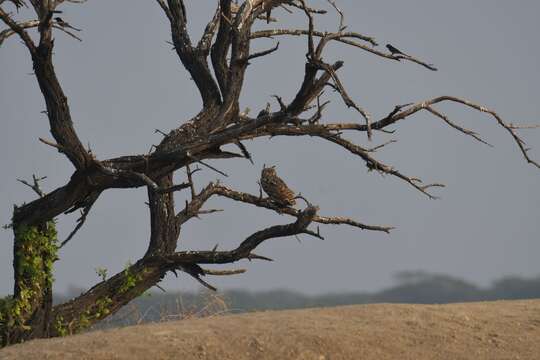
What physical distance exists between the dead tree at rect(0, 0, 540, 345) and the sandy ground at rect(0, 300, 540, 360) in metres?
1.40

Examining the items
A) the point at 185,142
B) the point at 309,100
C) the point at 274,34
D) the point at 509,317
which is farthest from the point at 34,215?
the point at 509,317

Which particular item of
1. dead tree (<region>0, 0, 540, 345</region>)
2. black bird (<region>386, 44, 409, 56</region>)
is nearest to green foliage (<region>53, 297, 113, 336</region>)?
dead tree (<region>0, 0, 540, 345</region>)

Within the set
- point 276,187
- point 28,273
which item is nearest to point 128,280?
point 28,273

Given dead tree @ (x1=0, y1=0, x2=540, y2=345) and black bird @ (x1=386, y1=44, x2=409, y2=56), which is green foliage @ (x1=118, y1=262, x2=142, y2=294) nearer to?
dead tree @ (x1=0, y1=0, x2=540, y2=345)

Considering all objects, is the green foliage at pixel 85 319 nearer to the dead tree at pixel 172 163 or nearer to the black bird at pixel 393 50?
the dead tree at pixel 172 163

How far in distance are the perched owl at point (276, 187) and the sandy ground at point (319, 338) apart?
1.61 meters

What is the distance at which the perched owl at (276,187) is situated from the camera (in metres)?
10.2

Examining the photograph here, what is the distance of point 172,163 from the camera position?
33.7 ft

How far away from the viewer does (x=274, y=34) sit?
42.1 ft

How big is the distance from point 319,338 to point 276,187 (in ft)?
8.96

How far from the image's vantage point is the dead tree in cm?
975

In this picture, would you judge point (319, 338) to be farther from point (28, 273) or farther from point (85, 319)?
point (28, 273)

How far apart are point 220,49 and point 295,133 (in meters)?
1.76

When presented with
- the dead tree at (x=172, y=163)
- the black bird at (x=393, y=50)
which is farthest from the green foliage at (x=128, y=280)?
the black bird at (x=393, y=50)
